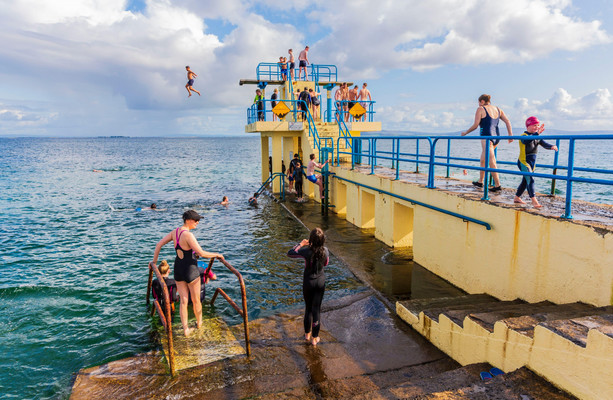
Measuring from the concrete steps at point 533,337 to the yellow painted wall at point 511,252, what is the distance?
0.29 meters

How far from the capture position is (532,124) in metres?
6.70

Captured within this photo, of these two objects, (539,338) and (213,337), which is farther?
(213,337)

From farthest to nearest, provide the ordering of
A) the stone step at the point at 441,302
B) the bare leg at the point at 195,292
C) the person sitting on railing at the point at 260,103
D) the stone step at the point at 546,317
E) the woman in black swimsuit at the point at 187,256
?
the person sitting on railing at the point at 260,103 → the stone step at the point at 441,302 → the bare leg at the point at 195,292 → the woman in black swimsuit at the point at 187,256 → the stone step at the point at 546,317

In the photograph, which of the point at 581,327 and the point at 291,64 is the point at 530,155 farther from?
the point at 291,64

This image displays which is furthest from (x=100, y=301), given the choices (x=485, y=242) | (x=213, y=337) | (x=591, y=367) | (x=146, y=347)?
(x=591, y=367)

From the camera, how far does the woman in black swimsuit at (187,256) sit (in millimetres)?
5738

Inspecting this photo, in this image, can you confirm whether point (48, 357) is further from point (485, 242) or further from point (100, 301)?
point (485, 242)

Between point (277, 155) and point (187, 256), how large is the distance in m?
16.9

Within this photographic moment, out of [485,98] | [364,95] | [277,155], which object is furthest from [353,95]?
[485,98]

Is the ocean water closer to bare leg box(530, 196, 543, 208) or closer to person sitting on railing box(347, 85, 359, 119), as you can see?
bare leg box(530, 196, 543, 208)

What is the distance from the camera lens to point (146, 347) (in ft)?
22.6

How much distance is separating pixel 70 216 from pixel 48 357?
15.3 m

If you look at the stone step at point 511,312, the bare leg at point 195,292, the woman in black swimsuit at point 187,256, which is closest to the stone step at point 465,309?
the stone step at point 511,312

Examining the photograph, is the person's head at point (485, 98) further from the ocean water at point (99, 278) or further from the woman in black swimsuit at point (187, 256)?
the woman in black swimsuit at point (187, 256)
